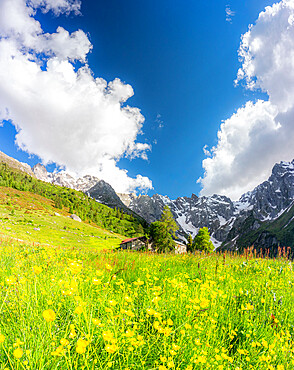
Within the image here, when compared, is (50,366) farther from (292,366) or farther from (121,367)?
(292,366)

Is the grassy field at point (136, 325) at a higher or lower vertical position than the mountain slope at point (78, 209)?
lower

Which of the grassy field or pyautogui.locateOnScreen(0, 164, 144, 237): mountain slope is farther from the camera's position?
pyautogui.locateOnScreen(0, 164, 144, 237): mountain slope

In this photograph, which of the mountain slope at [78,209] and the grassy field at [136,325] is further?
the mountain slope at [78,209]

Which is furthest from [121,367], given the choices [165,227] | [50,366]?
[165,227]

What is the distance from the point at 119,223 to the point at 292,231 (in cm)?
16207

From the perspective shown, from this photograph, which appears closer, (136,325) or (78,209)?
(136,325)

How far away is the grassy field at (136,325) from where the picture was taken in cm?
203

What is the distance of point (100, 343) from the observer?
8.01 ft

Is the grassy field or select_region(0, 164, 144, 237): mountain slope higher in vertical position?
select_region(0, 164, 144, 237): mountain slope

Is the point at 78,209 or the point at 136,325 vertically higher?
the point at 78,209

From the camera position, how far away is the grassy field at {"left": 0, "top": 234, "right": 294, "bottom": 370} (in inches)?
80.0

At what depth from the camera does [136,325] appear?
271cm

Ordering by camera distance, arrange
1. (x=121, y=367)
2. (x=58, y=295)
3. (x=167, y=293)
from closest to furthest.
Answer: (x=121, y=367) → (x=58, y=295) → (x=167, y=293)

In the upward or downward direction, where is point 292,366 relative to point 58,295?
downward
